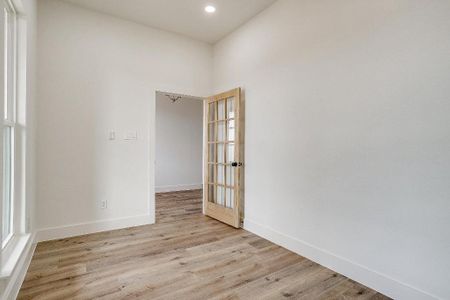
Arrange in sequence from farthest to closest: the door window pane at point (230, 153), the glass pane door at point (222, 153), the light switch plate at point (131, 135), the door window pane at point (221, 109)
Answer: the door window pane at point (221, 109)
the door window pane at point (230, 153)
the glass pane door at point (222, 153)
the light switch plate at point (131, 135)

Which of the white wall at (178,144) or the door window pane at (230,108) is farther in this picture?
the white wall at (178,144)

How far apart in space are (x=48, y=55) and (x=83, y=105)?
0.70 m

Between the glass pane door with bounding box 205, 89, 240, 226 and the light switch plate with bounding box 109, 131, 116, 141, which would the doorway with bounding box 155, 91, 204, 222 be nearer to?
the glass pane door with bounding box 205, 89, 240, 226

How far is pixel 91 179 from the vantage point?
127 inches

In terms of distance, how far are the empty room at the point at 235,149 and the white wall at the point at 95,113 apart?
18mm

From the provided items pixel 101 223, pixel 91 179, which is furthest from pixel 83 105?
pixel 101 223

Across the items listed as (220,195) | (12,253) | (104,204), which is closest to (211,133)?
(220,195)

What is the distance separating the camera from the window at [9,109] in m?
2.08

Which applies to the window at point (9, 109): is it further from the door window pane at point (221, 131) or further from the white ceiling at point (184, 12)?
the door window pane at point (221, 131)

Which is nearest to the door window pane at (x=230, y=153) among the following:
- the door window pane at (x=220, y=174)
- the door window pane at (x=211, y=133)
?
the door window pane at (x=220, y=174)

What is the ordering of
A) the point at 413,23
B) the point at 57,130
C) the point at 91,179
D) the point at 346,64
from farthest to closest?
the point at 91,179
the point at 57,130
the point at 346,64
the point at 413,23

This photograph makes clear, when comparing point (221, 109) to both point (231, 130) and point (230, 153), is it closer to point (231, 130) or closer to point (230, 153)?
point (231, 130)

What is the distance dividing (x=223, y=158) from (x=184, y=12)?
2223mm

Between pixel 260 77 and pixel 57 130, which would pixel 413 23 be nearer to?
pixel 260 77
